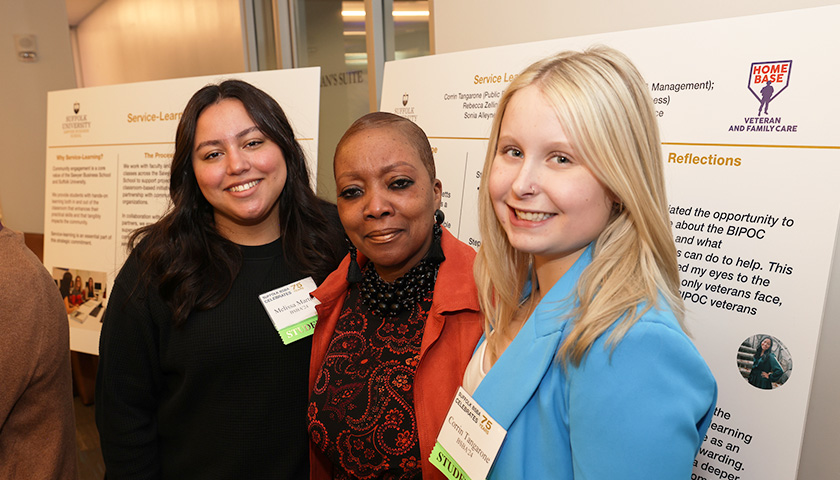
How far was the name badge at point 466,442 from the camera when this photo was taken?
1133 mm

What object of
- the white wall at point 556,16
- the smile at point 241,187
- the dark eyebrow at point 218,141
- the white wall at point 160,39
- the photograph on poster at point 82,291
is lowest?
the photograph on poster at point 82,291

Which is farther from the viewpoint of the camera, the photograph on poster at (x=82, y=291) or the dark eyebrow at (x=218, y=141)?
the photograph on poster at (x=82, y=291)

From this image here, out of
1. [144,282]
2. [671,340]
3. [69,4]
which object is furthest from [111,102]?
[69,4]

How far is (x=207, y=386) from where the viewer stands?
69.0 inches

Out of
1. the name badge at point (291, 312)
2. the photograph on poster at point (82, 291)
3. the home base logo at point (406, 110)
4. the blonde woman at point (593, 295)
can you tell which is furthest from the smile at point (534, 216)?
the photograph on poster at point (82, 291)

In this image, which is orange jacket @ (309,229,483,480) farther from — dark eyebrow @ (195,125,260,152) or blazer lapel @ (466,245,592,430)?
dark eyebrow @ (195,125,260,152)

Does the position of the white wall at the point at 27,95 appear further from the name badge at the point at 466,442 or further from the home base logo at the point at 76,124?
the name badge at the point at 466,442

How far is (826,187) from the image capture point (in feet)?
4.56

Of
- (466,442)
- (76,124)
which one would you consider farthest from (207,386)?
(76,124)

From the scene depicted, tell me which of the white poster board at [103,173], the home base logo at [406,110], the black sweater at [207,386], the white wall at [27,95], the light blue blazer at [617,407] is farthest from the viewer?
the white wall at [27,95]

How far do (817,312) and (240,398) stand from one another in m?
1.64

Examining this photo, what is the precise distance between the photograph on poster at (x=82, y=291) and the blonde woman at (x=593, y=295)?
3.03 meters

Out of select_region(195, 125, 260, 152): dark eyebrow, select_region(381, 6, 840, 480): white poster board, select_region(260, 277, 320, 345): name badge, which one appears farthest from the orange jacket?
select_region(195, 125, 260, 152): dark eyebrow

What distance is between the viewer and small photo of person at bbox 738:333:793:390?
1.47 metres
